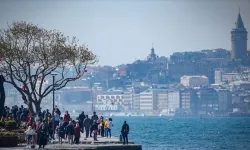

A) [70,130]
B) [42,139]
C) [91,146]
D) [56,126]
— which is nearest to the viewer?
[42,139]

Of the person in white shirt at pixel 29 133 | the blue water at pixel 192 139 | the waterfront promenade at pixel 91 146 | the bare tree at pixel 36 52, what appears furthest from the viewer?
the blue water at pixel 192 139

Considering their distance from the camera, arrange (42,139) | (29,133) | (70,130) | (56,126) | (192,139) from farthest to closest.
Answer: (192,139) < (56,126) < (70,130) < (29,133) < (42,139)

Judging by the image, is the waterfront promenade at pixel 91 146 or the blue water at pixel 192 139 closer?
the waterfront promenade at pixel 91 146

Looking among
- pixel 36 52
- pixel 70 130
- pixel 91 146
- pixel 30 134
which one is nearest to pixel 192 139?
pixel 36 52

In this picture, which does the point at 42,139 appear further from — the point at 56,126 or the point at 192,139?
the point at 192,139

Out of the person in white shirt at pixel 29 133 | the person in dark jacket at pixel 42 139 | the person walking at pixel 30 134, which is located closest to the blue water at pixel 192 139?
the person walking at pixel 30 134

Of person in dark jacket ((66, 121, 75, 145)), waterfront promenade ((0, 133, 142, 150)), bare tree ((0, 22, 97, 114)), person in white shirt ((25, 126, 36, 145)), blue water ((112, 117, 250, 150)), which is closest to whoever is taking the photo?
waterfront promenade ((0, 133, 142, 150))

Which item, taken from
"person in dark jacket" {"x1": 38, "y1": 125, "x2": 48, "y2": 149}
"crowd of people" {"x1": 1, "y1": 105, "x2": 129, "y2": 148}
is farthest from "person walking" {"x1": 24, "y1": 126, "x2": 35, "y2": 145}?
"person in dark jacket" {"x1": 38, "y1": 125, "x2": 48, "y2": 149}

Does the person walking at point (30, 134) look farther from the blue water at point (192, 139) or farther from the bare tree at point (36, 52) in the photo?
the blue water at point (192, 139)

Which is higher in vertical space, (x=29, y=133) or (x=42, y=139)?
(x=29, y=133)

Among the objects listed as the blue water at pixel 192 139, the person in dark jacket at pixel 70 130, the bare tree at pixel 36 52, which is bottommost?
the blue water at pixel 192 139

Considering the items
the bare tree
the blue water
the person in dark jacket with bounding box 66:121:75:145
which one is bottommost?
the blue water

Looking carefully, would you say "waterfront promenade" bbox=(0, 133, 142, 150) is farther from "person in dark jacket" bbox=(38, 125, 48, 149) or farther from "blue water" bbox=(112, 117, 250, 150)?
"blue water" bbox=(112, 117, 250, 150)

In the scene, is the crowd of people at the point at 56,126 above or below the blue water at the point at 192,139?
above
